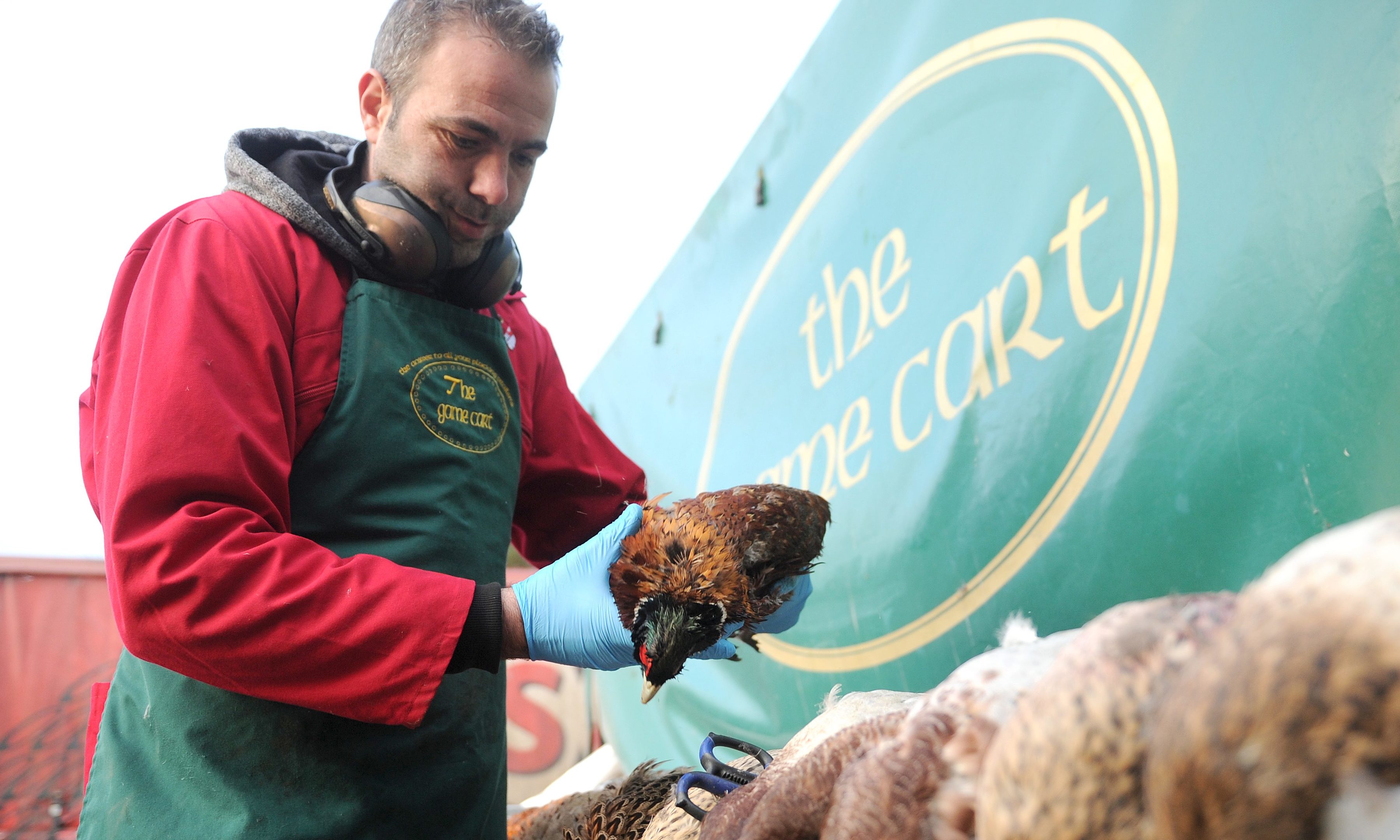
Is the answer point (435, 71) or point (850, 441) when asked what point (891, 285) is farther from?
point (435, 71)

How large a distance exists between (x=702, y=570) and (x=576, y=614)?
0.81ft

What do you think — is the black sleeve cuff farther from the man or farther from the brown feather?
the brown feather

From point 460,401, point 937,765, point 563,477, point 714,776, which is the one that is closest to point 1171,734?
point 937,765

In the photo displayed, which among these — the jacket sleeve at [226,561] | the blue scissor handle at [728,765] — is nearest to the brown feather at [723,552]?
the blue scissor handle at [728,765]

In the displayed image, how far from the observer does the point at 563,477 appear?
2.32 m

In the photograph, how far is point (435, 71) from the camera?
1.87 m

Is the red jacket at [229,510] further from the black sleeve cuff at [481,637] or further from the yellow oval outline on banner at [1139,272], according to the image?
the yellow oval outline on banner at [1139,272]

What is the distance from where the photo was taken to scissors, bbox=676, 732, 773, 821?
133cm

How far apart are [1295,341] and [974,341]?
2.39 ft

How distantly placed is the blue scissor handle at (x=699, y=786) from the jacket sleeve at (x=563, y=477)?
1.00 meters

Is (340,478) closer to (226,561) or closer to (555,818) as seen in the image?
(226,561)

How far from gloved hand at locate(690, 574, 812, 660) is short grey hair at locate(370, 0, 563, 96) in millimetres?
1282

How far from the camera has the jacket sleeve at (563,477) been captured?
2.32 m

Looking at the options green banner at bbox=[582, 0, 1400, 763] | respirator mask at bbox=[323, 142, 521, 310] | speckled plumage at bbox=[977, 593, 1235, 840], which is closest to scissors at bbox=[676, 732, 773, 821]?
green banner at bbox=[582, 0, 1400, 763]
